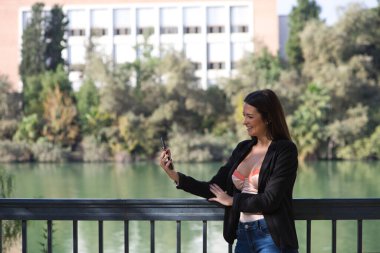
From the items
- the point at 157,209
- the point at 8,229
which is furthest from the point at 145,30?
the point at 157,209

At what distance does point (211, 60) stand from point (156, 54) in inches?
166

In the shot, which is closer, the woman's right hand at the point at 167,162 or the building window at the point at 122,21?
the woman's right hand at the point at 167,162

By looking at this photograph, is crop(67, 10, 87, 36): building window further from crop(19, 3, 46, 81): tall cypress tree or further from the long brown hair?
the long brown hair

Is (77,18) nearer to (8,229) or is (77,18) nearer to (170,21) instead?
(170,21)

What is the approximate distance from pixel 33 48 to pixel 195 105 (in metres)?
8.68

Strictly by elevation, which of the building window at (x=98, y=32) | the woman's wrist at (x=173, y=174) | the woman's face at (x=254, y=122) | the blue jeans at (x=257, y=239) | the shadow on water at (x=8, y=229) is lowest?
the shadow on water at (x=8, y=229)

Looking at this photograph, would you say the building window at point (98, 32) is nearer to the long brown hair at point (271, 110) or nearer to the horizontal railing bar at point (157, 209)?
the horizontal railing bar at point (157, 209)

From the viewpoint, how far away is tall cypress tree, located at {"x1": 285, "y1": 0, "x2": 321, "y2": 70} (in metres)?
35.2

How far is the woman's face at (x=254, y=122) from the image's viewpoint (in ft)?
9.07

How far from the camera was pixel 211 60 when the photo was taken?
41.4 meters

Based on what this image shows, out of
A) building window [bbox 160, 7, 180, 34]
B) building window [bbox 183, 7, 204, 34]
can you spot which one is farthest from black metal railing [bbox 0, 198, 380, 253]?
building window [bbox 160, 7, 180, 34]

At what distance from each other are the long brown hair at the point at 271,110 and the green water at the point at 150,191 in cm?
758

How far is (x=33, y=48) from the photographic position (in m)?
35.9

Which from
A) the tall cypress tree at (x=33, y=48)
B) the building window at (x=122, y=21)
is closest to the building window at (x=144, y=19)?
the building window at (x=122, y=21)
